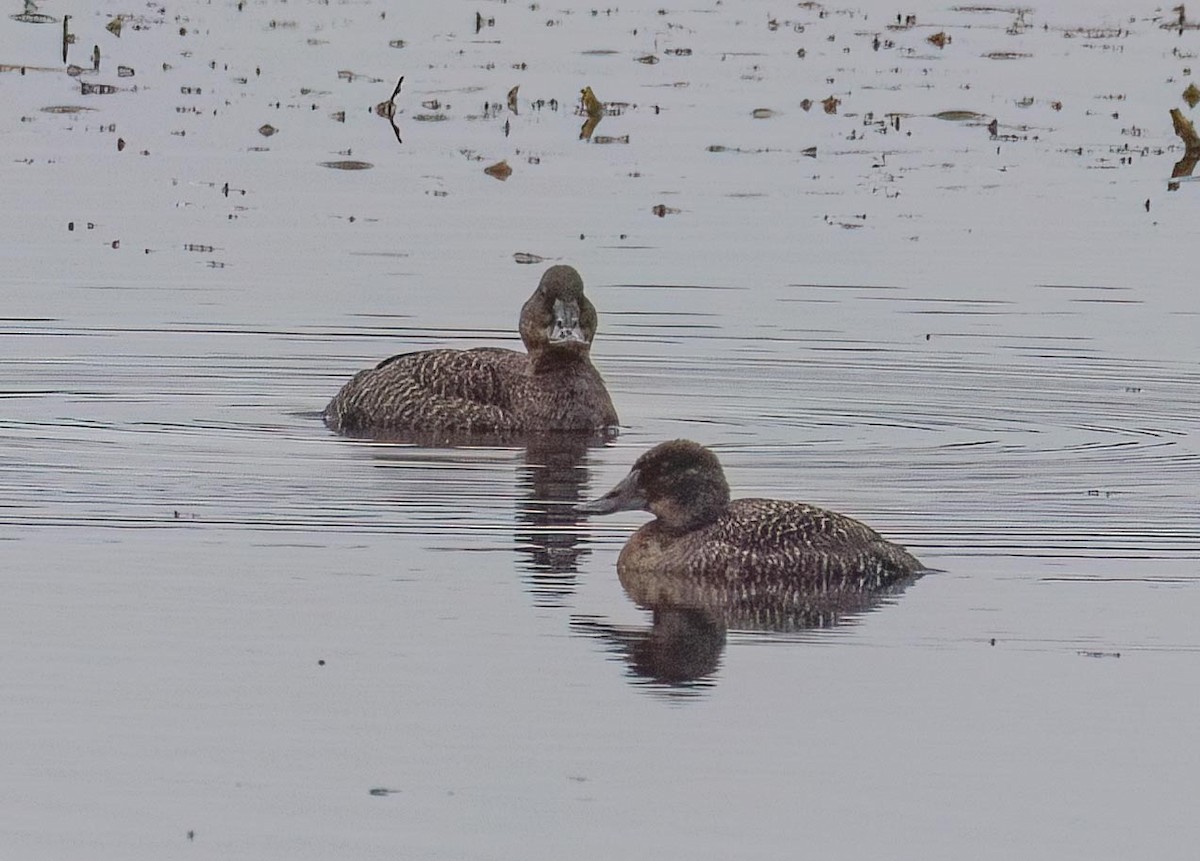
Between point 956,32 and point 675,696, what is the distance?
27688mm

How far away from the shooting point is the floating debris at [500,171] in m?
25.2

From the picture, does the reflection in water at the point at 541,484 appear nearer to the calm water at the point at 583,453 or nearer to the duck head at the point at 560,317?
the calm water at the point at 583,453

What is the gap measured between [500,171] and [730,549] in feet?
44.6

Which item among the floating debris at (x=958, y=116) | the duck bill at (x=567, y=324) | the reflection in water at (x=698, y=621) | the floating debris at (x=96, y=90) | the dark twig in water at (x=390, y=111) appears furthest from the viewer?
the floating debris at (x=96, y=90)

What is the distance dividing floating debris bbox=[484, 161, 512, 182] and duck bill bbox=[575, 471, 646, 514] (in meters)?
12.7

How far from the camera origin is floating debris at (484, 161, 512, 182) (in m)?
25.2

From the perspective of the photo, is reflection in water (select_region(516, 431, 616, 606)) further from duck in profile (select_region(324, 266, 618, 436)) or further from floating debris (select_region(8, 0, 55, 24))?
floating debris (select_region(8, 0, 55, 24))

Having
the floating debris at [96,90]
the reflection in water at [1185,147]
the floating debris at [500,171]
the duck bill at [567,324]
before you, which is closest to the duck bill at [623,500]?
the duck bill at [567,324]

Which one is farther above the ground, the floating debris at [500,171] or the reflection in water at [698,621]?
the reflection in water at [698,621]

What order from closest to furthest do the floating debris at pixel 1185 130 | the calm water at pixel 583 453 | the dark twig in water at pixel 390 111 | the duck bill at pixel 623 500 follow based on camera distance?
1. the calm water at pixel 583 453
2. the duck bill at pixel 623 500
3. the floating debris at pixel 1185 130
4. the dark twig in water at pixel 390 111

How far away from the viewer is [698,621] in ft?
37.0

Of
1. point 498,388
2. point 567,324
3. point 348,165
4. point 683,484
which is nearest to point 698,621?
point 683,484

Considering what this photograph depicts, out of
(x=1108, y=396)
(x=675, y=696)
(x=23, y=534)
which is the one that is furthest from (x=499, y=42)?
(x=675, y=696)

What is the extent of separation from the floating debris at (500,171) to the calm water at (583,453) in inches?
14.7
